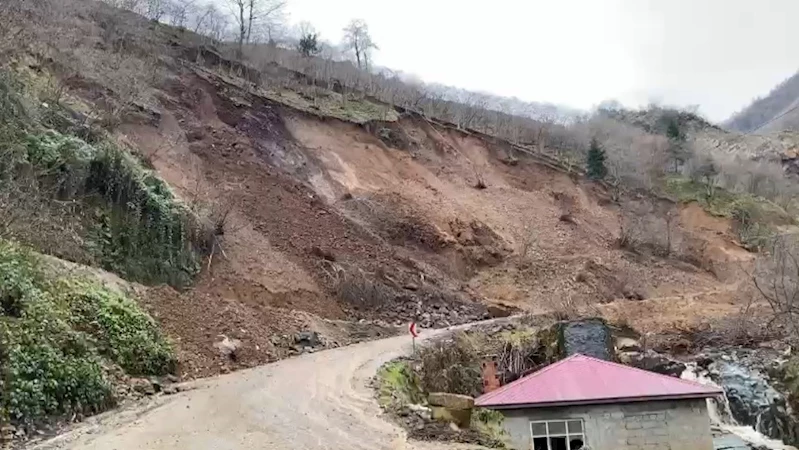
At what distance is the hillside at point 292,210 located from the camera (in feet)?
56.5

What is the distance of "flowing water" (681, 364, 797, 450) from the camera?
18109mm

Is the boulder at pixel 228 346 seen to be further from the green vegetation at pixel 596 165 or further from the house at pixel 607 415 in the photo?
the green vegetation at pixel 596 165

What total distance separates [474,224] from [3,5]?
2200cm

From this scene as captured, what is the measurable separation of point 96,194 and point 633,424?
14.4 metres

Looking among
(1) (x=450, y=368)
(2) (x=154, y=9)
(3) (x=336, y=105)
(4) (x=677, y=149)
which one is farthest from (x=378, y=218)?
(4) (x=677, y=149)

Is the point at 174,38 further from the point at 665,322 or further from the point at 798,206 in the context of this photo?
the point at 798,206

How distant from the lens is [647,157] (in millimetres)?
63094

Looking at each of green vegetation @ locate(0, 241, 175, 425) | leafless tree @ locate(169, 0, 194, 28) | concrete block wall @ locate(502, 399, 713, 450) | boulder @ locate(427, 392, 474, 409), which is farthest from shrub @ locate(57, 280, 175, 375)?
Result: leafless tree @ locate(169, 0, 194, 28)

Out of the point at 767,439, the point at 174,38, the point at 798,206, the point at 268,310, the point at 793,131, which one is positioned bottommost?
the point at 767,439

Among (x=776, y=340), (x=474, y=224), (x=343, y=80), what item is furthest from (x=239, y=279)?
(x=343, y=80)

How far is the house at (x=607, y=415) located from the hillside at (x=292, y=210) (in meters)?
6.92

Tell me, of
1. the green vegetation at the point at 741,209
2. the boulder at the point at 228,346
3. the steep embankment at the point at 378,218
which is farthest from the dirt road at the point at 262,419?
the green vegetation at the point at 741,209

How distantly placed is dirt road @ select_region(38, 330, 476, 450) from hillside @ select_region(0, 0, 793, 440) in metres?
1.13

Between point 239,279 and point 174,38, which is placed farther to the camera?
point 174,38
